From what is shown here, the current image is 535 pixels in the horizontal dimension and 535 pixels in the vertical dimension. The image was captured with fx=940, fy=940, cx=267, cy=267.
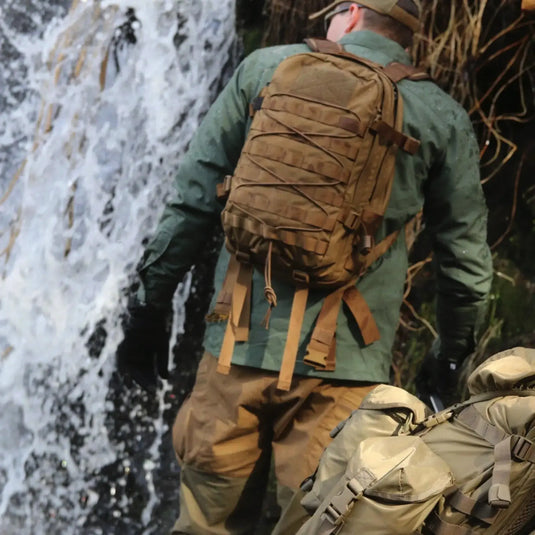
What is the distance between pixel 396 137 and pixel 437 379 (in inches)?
35.3

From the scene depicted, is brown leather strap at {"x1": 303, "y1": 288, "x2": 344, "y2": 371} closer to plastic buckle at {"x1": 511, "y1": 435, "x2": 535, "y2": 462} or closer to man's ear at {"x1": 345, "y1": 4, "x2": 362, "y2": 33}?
man's ear at {"x1": 345, "y1": 4, "x2": 362, "y2": 33}

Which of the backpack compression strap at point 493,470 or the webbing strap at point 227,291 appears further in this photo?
the webbing strap at point 227,291

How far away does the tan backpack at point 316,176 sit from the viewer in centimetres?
229

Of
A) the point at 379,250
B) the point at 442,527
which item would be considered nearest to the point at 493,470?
the point at 442,527

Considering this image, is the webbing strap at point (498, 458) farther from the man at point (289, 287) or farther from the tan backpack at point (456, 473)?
the man at point (289, 287)

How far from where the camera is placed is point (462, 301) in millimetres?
2697

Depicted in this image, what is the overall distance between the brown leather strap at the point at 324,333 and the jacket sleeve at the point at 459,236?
14.8 inches

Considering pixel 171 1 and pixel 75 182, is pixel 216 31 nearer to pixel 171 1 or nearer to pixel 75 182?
pixel 171 1

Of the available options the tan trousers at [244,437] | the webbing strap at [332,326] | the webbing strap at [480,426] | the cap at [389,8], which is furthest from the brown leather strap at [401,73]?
the webbing strap at [480,426]

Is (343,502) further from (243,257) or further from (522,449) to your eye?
(243,257)

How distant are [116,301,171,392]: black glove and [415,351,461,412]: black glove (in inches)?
32.2

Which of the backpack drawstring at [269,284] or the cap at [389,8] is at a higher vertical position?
the cap at [389,8]

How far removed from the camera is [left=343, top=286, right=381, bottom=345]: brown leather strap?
2.48 metres

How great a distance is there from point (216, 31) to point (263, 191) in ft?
5.12
